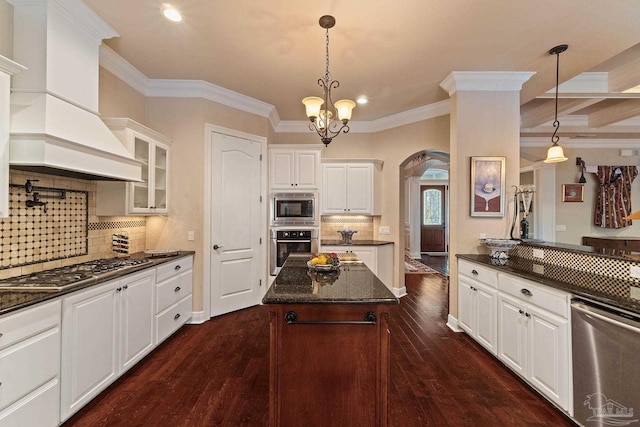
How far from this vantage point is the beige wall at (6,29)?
197 cm

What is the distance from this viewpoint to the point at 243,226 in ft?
13.3

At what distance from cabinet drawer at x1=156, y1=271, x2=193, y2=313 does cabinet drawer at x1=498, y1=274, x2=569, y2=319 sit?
10.9 feet

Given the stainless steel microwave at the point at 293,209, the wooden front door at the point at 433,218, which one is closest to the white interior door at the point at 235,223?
the stainless steel microwave at the point at 293,209

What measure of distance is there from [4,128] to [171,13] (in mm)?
1492

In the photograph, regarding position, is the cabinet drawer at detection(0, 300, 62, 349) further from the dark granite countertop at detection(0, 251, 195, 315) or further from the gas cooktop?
the gas cooktop

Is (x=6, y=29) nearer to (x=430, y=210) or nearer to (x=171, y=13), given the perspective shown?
(x=171, y=13)

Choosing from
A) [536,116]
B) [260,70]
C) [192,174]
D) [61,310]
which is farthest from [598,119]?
[61,310]

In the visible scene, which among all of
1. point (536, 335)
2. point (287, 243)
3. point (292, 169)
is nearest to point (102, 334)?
point (287, 243)

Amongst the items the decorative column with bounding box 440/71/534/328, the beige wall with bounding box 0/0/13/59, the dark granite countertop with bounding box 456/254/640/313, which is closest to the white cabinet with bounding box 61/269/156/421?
the beige wall with bounding box 0/0/13/59

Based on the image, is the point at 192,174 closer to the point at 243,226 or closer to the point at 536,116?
the point at 243,226

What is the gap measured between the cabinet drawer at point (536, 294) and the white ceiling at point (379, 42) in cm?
223

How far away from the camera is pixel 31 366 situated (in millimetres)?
1563

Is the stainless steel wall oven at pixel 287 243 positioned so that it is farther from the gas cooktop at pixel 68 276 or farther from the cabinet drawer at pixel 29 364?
the cabinet drawer at pixel 29 364

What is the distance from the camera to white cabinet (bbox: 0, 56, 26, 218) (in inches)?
65.6
